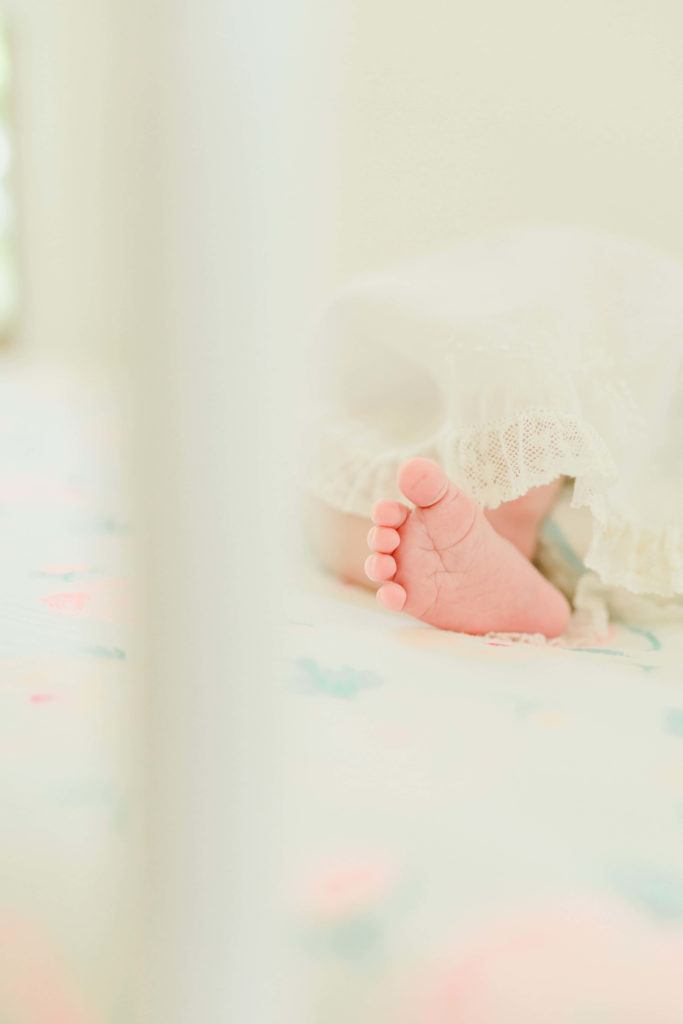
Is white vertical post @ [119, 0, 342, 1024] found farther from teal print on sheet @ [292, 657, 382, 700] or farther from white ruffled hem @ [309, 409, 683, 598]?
white ruffled hem @ [309, 409, 683, 598]

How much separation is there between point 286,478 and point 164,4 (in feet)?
0.34

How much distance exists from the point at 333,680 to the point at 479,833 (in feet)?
0.47

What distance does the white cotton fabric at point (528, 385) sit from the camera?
62cm

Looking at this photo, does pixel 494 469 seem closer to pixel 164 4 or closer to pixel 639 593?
pixel 639 593

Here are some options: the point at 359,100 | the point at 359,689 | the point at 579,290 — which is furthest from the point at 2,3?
the point at 359,689

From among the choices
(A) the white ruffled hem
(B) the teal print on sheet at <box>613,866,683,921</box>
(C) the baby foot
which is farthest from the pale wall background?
(B) the teal print on sheet at <box>613,866,683,921</box>

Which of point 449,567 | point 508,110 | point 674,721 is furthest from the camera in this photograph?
point 508,110

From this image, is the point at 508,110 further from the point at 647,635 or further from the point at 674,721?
the point at 674,721

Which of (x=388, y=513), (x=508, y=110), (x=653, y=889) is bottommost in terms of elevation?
(x=653, y=889)

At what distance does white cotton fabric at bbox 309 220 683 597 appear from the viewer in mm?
622

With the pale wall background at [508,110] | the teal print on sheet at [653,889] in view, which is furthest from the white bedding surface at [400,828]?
the pale wall background at [508,110]

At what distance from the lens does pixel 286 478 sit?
0.22 meters

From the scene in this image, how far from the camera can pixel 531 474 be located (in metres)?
0.61

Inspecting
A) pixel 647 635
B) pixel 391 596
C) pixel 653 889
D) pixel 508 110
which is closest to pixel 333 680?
pixel 391 596
